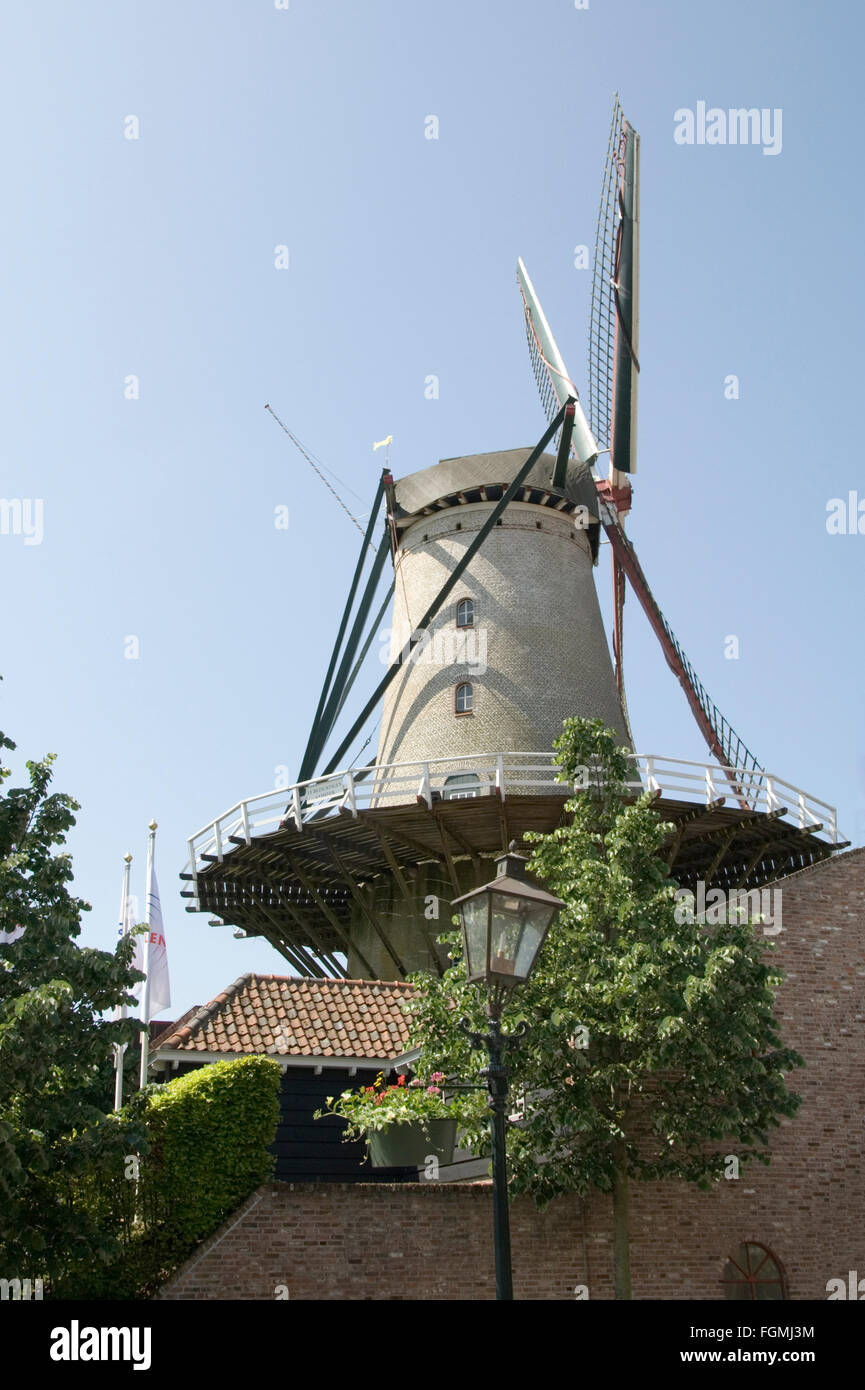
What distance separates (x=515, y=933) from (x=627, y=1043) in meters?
4.70

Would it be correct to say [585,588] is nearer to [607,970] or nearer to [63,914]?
[607,970]

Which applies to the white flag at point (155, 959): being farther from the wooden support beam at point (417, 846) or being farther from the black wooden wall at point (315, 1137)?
the wooden support beam at point (417, 846)

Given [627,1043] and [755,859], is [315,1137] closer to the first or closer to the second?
[627,1043]

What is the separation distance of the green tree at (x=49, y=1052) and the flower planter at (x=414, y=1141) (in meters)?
2.75

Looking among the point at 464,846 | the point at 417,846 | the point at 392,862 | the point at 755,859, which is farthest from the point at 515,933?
the point at 755,859

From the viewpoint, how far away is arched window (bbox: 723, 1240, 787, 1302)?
1202 centimetres

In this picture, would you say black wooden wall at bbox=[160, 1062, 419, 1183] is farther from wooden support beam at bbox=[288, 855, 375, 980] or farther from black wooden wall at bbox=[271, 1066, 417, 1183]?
wooden support beam at bbox=[288, 855, 375, 980]

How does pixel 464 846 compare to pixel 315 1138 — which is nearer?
pixel 315 1138

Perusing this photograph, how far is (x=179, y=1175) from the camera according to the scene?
1063 centimetres

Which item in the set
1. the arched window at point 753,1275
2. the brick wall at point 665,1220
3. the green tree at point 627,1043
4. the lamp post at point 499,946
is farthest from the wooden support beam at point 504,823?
the lamp post at point 499,946

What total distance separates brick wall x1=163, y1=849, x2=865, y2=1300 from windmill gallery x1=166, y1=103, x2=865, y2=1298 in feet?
0.11

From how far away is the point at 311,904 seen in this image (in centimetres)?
2294
